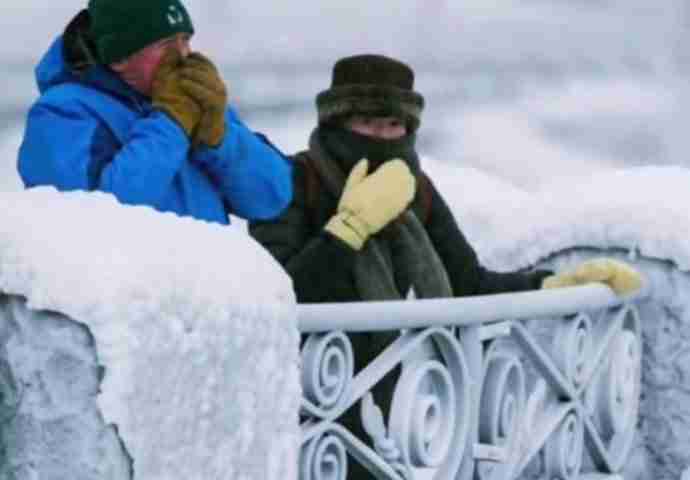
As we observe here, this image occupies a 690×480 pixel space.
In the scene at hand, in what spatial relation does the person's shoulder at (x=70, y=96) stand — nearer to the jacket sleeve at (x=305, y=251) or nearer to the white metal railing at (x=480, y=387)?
the jacket sleeve at (x=305, y=251)

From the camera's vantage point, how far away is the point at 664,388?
172 inches

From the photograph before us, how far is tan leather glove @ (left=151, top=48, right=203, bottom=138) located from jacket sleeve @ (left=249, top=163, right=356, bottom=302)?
38 centimetres

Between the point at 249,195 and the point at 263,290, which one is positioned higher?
the point at 249,195

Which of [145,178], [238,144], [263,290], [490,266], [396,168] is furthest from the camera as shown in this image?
[490,266]

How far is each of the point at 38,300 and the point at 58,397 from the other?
0.12 metres

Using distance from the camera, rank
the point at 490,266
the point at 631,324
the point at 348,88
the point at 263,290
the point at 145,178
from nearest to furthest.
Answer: the point at 263,290, the point at 145,178, the point at 348,88, the point at 631,324, the point at 490,266

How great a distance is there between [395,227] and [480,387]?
45 centimetres

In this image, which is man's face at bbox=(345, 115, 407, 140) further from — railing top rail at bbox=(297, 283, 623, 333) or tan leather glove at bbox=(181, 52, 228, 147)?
tan leather glove at bbox=(181, 52, 228, 147)

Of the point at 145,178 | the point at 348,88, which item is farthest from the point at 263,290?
the point at 348,88

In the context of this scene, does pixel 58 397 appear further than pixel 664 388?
No

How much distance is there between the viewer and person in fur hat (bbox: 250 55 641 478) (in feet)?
11.5

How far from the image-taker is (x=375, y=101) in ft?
12.6

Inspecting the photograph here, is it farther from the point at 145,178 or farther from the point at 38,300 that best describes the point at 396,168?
the point at 38,300

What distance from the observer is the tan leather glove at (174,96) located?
3.21 metres
